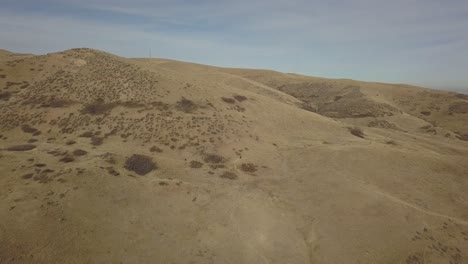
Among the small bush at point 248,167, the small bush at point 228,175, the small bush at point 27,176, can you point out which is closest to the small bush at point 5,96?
the small bush at point 27,176

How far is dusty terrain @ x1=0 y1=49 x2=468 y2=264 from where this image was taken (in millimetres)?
26391

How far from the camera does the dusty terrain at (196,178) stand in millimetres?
26391

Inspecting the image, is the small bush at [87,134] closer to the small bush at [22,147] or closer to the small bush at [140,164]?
the small bush at [22,147]

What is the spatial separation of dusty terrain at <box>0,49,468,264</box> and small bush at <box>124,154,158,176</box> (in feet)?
0.38

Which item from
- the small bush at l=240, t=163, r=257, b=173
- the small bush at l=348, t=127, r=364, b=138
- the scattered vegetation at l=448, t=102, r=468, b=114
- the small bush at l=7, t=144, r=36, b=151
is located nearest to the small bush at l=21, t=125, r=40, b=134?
the small bush at l=7, t=144, r=36, b=151

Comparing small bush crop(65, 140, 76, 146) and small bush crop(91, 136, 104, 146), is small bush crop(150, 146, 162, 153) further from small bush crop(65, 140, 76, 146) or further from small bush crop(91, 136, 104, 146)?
small bush crop(65, 140, 76, 146)

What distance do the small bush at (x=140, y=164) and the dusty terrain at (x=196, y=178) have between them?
116mm

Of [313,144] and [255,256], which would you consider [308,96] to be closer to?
[313,144]

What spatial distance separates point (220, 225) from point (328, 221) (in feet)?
32.2

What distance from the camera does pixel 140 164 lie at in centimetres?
3809

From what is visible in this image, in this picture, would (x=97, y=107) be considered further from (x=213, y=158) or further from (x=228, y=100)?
(x=228, y=100)

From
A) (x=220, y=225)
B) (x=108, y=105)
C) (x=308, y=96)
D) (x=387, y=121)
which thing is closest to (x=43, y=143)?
(x=108, y=105)

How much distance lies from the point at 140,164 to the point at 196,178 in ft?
21.4

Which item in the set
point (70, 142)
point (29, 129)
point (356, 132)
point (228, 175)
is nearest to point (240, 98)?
point (356, 132)
